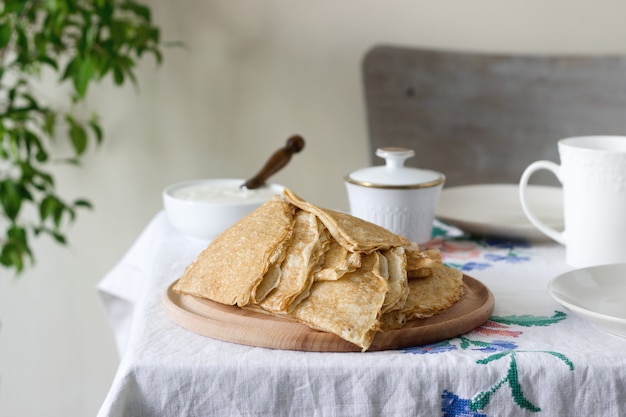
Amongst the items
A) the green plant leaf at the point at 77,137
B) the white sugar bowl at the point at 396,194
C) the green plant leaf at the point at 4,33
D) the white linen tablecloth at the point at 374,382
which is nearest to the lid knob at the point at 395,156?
the white sugar bowl at the point at 396,194

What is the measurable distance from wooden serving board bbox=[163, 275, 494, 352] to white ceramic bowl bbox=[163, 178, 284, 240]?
0.28 meters

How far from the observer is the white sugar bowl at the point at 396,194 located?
3.07ft

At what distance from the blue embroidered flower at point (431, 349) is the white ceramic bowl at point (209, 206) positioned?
0.41 metres

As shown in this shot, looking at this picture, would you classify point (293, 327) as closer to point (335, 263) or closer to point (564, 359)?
point (335, 263)

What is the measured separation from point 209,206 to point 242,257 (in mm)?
315


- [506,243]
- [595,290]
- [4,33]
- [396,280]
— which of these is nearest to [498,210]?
[506,243]

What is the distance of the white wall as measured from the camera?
1906 millimetres

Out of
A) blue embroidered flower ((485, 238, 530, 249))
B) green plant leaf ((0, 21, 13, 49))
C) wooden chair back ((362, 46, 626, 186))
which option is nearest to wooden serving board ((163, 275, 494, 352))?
blue embroidered flower ((485, 238, 530, 249))

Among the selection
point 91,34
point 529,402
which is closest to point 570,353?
point 529,402

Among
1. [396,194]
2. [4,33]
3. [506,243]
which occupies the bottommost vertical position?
[506,243]

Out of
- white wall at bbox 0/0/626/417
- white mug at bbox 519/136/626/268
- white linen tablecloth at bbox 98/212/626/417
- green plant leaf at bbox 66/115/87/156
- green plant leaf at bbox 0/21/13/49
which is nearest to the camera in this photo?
white linen tablecloth at bbox 98/212/626/417

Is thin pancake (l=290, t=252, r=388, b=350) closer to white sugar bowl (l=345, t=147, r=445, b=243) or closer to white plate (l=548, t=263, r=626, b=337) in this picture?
white plate (l=548, t=263, r=626, b=337)

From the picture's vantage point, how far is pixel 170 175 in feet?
6.44

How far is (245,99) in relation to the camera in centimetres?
194
